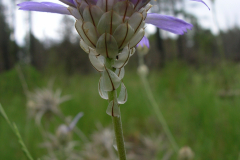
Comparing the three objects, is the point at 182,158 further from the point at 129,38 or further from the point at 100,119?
the point at 100,119

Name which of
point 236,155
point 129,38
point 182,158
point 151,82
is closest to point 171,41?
point 151,82

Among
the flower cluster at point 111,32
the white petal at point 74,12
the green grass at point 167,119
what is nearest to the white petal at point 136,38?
the flower cluster at point 111,32

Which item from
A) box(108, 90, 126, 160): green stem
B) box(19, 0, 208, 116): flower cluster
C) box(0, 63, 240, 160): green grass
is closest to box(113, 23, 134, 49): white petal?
box(19, 0, 208, 116): flower cluster

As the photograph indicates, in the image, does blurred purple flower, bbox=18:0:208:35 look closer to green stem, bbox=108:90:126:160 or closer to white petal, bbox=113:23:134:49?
white petal, bbox=113:23:134:49

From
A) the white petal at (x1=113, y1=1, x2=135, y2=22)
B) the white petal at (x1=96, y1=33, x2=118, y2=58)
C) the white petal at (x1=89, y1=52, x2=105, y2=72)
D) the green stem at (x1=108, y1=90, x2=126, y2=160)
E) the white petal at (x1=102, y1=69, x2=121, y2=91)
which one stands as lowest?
the green stem at (x1=108, y1=90, x2=126, y2=160)

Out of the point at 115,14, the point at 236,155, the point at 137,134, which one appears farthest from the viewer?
the point at 137,134

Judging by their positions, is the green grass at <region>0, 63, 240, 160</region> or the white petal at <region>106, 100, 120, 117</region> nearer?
the white petal at <region>106, 100, 120, 117</region>

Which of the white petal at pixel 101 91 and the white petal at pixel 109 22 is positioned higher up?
the white petal at pixel 109 22

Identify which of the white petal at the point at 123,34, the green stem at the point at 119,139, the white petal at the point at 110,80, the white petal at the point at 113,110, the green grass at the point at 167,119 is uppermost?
the white petal at the point at 123,34

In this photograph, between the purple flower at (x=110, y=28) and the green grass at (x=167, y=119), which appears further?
the green grass at (x=167, y=119)

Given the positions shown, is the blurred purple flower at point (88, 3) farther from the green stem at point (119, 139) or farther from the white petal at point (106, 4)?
the green stem at point (119, 139)

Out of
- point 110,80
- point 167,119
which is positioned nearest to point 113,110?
point 110,80
